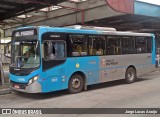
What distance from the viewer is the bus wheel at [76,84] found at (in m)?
12.2

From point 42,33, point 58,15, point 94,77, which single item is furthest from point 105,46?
point 58,15

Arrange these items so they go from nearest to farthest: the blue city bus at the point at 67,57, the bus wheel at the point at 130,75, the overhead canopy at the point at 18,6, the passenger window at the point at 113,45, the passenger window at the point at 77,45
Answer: the blue city bus at the point at 67,57 → the passenger window at the point at 77,45 → the passenger window at the point at 113,45 → the bus wheel at the point at 130,75 → the overhead canopy at the point at 18,6

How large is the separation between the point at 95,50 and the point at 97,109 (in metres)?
4.65

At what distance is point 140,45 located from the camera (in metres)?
16.0

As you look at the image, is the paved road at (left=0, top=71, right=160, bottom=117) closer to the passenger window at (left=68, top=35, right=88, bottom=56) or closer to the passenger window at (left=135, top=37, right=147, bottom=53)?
the passenger window at (left=68, top=35, right=88, bottom=56)

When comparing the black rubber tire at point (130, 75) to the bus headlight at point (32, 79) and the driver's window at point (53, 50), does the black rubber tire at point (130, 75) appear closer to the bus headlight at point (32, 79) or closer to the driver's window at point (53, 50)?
the driver's window at point (53, 50)

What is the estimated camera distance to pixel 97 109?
9.01 meters

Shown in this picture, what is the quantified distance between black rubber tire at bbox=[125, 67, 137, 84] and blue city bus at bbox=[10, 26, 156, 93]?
0.17 ft

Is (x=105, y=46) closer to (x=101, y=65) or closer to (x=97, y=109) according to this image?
(x=101, y=65)

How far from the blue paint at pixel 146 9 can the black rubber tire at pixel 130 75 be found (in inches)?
259

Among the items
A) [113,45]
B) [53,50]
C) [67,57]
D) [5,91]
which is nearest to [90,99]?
[67,57]

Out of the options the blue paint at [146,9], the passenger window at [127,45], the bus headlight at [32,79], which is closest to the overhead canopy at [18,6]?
the passenger window at [127,45]

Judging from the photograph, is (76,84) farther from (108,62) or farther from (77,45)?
(108,62)

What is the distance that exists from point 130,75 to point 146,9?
8135 millimetres
